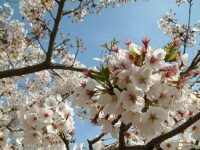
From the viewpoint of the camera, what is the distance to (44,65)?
22.0 ft

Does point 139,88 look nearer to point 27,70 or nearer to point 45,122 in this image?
point 45,122

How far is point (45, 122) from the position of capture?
3623 millimetres

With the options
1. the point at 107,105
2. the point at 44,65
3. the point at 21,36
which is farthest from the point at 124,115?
the point at 21,36

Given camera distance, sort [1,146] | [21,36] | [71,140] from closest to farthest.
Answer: [71,140] → [1,146] → [21,36]

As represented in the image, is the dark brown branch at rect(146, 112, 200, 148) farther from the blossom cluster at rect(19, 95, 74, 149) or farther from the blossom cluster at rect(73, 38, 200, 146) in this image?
the blossom cluster at rect(19, 95, 74, 149)

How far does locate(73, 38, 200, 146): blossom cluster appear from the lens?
254 cm

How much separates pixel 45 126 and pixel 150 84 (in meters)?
1.58

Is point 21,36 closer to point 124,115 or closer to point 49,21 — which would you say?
point 49,21

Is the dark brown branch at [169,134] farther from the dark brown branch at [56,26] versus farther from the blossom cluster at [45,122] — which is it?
the dark brown branch at [56,26]

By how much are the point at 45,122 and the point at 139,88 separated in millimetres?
1469

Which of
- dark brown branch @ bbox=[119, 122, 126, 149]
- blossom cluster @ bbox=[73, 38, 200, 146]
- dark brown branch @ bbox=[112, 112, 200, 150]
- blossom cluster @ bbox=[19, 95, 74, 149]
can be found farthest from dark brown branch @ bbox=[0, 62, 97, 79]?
blossom cluster @ bbox=[73, 38, 200, 146]

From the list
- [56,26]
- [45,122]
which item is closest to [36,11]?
[56,26]

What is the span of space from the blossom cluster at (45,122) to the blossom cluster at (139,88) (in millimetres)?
879

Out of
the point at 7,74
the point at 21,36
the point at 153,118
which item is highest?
the point at 21,36
